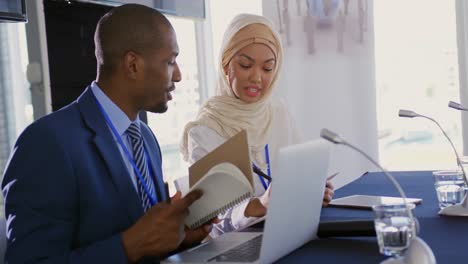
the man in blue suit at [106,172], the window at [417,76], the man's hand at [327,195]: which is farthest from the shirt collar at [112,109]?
the window at [417,76]

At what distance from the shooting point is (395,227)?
4.10 feet

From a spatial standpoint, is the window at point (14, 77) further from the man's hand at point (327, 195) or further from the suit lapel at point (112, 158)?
the man's hand at point (327, 195)

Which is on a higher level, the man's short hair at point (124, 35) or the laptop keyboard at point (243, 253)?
the man's short hair at point (124, 35)

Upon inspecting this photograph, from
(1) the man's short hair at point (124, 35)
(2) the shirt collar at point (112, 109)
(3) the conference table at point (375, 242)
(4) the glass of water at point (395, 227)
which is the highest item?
(1) the man's short hair at point (124, 35)

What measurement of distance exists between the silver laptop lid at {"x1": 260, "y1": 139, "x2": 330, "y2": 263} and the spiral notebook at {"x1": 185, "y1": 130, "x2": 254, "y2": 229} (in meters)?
0.08

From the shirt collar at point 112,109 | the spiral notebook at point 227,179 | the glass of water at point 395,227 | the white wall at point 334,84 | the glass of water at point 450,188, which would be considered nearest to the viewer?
the glass of water at point 395,227

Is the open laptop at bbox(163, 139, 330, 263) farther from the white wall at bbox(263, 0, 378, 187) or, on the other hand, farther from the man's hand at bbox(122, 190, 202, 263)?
the white wall at bbox(263, 0, 378, 187)

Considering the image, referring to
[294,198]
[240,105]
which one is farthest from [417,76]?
[294,198]

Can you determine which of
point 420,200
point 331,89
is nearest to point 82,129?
point 420,200

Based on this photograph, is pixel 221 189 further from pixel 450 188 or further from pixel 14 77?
pixel 14 77

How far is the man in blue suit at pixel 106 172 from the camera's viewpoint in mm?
1447

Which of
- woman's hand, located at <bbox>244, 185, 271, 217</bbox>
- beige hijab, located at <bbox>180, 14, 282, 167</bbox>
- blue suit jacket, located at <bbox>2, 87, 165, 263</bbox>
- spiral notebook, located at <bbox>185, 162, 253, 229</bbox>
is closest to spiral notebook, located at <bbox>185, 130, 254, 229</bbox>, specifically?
spiral notebook, located at <bbox>185, 162, 253, 229</bbox>

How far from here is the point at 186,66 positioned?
4441 millimetres

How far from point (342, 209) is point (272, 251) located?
0.65 metres
